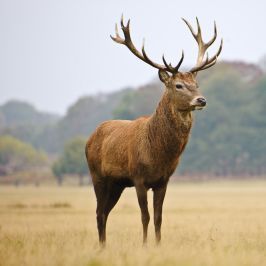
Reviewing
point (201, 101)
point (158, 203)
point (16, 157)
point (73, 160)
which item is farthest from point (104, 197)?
point (16, 157)

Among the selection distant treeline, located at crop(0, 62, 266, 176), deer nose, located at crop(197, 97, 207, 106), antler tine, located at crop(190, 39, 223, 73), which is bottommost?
deer nose, located at crop(197, 97, 207, 106)

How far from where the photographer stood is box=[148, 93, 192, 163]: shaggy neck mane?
12.2 metres

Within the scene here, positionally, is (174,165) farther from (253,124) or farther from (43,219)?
(253,124)

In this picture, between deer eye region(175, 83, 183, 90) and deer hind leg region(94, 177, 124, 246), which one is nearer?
deer eye region(175, 83, 183, 90)

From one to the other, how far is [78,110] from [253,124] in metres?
68.4

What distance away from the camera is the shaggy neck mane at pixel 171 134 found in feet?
40.0

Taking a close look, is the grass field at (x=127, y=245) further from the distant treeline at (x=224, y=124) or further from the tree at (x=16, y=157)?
the tree at (x=16, y=157)

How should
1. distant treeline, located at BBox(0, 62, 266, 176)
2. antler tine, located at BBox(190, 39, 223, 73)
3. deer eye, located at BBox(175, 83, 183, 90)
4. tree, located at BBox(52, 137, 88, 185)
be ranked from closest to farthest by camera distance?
deer eye, located at BBox(175, 83, 183, 90) < antler tine, located at BBox(190, 39, 223, 73) < tree, located at BBox(52, 137, 88, 185) < distant treeline, located at BBox(0, 62, 266, 176)

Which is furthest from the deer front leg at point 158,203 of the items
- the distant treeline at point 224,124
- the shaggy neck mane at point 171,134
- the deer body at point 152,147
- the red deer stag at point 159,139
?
the distant treeline at point 224,124

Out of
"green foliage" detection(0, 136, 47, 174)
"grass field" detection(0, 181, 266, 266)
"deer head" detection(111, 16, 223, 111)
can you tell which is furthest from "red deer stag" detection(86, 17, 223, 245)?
"green foliage" detection(0, 136, 47, 174)

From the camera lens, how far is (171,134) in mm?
12219

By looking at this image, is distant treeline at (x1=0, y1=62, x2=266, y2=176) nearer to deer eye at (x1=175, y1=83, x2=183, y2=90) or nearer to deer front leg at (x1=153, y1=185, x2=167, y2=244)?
deer front leg at (x1=153, y1=185, x2=167, y2=244)

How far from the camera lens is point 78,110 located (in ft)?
484

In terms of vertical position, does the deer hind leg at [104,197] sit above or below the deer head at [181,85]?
below
